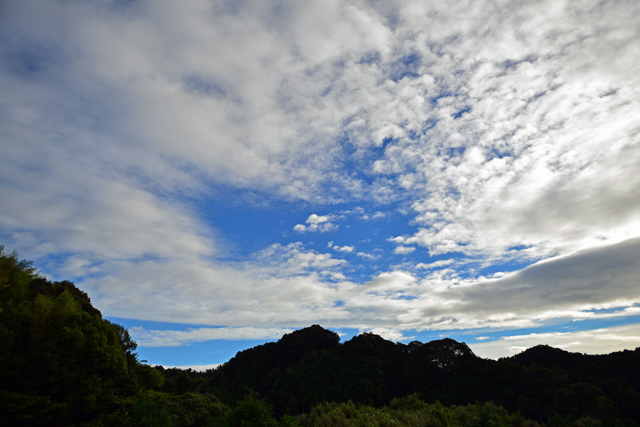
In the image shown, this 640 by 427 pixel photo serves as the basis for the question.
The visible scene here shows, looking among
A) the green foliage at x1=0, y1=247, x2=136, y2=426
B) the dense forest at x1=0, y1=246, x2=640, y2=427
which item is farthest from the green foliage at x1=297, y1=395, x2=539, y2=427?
the green foliage at x1=0, y1=247, x2=136, y2=426

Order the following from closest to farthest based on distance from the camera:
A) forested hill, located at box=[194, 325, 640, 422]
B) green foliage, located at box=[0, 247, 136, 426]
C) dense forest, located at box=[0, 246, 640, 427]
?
1. green foliage, located at box=[0, 247, 136, 426]
2. dense forest, located at box=[0, 246, 640, 427]
3. forested hill, located at box=[194, 325, 640, 422]

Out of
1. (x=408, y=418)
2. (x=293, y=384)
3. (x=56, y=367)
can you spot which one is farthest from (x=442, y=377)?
(x=56, y=367)

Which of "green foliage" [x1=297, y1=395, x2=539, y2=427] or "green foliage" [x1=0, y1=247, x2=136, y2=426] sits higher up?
"green foliage" [x1=0, y1=247, x2=136, y2=426]

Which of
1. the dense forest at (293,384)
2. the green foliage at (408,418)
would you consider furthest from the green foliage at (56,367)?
the green foliage at (408,418)

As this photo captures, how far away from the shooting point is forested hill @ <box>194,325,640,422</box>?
30953 millimetres

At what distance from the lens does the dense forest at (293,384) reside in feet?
64.0

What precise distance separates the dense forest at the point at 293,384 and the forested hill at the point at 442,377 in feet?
0.51

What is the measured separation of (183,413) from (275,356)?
169 ft

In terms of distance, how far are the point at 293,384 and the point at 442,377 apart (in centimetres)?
2304

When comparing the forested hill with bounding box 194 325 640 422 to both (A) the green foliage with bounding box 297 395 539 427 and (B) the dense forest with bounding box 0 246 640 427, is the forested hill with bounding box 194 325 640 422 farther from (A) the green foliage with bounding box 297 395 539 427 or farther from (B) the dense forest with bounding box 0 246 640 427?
(A) the green foliage with bounding box 297 395 539 427

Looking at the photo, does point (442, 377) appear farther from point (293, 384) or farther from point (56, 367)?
point (56, 367)

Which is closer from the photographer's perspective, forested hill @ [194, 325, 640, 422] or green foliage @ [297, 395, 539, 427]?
green foliage @ [297, 395, 539, 427]

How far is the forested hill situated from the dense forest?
15cm

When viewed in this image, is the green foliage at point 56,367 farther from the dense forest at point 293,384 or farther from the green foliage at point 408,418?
the green foliage at point 408,418
